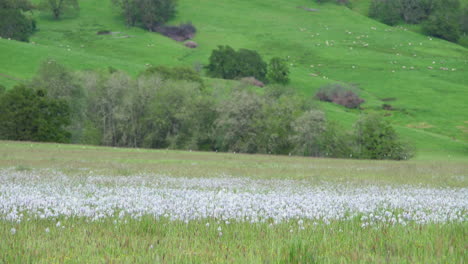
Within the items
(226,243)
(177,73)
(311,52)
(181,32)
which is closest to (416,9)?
(311,52)

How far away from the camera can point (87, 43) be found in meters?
144

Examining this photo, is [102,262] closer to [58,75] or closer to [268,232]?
[268,232]

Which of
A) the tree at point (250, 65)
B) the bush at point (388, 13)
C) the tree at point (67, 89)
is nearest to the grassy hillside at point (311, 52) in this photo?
the tree at point (250, 65)

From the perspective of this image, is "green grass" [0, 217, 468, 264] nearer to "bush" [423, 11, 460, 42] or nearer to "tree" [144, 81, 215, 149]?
"tree" [144, 81, 215, 149]

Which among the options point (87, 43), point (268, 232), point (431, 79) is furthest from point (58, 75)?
point (431, 79)

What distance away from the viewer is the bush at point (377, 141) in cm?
7238

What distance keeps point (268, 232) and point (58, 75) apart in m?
79.2

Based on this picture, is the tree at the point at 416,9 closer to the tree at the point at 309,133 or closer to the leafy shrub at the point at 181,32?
the leafy shrub at the point at 181,32

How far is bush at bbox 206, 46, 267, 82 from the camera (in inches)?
4990

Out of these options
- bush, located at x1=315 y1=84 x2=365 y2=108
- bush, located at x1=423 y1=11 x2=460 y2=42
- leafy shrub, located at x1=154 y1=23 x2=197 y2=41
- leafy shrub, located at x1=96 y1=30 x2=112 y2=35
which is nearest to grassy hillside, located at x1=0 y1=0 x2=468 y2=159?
leafy shrub, located at x1=96 y1=30 x2=112 y2=35

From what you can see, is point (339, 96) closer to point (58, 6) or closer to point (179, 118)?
point (179, 118)

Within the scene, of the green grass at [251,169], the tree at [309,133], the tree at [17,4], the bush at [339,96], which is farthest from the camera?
the tree at [17,4]

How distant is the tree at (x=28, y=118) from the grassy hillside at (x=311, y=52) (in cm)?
2908

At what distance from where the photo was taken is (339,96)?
111625 mm
